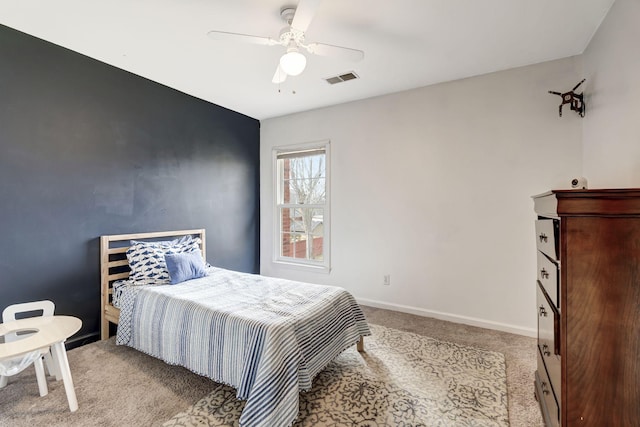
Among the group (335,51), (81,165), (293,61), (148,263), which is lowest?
(148,263)

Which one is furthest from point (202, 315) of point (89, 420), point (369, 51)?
point (369, 51)

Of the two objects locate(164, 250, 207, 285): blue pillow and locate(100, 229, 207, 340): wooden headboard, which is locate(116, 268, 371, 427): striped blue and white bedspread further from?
locate(100, 229, 207, 340): wooden headboard

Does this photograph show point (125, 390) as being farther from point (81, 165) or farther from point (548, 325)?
point (548, 325)

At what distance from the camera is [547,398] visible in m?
1.57

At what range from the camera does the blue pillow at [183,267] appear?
2.75m

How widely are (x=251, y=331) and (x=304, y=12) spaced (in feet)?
6.14

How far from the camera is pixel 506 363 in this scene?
234 cm

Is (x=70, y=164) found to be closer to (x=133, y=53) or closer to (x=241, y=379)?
(x=133, y=53)

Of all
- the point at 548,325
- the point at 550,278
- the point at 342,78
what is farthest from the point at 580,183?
the point at 342,78

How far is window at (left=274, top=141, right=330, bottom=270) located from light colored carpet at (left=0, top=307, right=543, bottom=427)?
6.98 feet

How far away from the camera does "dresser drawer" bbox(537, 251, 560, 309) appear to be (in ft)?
4.13

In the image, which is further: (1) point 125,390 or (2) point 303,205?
(2) point 303,205

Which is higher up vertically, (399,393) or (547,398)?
(547,398)

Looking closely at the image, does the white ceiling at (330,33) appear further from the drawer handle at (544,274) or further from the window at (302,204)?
the drawer handle at (544,274)
